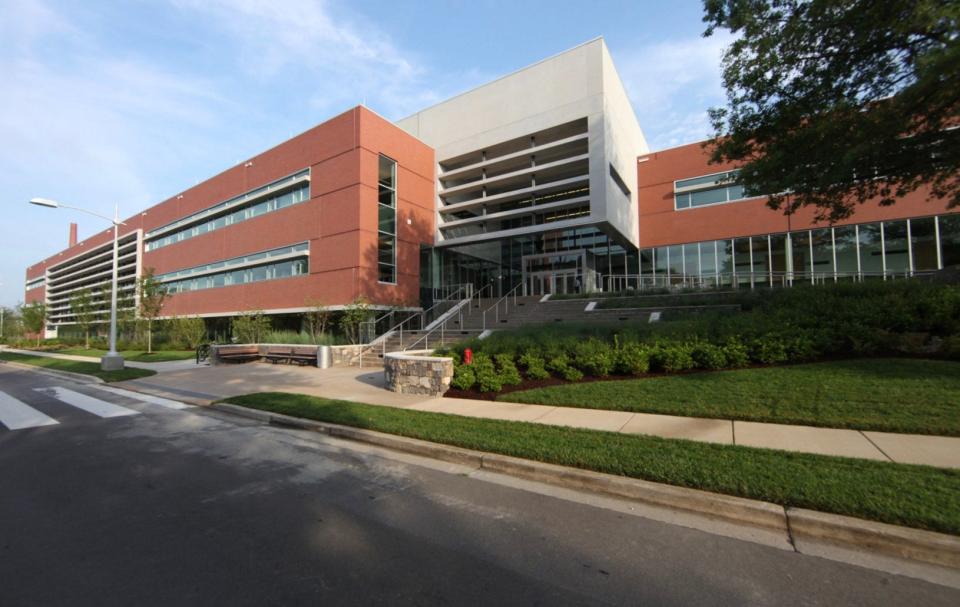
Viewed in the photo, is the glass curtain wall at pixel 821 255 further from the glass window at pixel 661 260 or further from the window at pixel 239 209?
the window at pixel 239 209

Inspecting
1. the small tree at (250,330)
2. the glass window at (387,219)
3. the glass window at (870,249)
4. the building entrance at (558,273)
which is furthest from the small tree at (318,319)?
the glass window at (870,249)

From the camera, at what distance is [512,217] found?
1077 inches

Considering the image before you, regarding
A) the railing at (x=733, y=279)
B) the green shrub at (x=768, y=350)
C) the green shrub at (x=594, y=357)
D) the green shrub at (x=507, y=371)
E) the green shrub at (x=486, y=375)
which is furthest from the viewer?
the railing at (x=733, y=279)

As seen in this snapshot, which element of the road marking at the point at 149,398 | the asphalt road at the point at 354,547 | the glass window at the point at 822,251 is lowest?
the asphalt road at the point at 354,547

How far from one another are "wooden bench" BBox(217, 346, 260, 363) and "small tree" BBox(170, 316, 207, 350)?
1137 centimetres

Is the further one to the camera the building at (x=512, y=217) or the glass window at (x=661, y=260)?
the glass window at (x=661, y=260)

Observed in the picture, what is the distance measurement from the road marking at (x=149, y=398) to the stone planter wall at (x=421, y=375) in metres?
4.71

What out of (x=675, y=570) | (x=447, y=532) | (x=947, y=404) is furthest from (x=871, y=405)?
(x=447, y=532)

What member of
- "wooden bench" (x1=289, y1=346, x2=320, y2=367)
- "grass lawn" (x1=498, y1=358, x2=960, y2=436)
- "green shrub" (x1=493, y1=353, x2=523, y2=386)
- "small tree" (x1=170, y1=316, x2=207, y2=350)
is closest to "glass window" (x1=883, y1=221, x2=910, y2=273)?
"grass lawn" (x1=498, y1=358, x2=960, y2=436)

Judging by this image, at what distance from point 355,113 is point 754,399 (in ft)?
74.8

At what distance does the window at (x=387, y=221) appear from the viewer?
77.6ft

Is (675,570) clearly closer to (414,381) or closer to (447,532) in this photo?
(447,532)

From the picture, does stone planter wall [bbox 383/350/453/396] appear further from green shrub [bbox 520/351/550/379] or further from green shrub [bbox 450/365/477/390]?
green shrub [bbox 520/351/550/379]

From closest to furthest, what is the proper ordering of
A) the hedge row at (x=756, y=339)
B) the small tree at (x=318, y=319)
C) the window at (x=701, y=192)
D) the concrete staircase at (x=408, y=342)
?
the hedge row at (x=756, y=339), the concrete staircase at (x=408, y=342), the small tree at (x=318, y=319), the window at (x=701, y=192)
